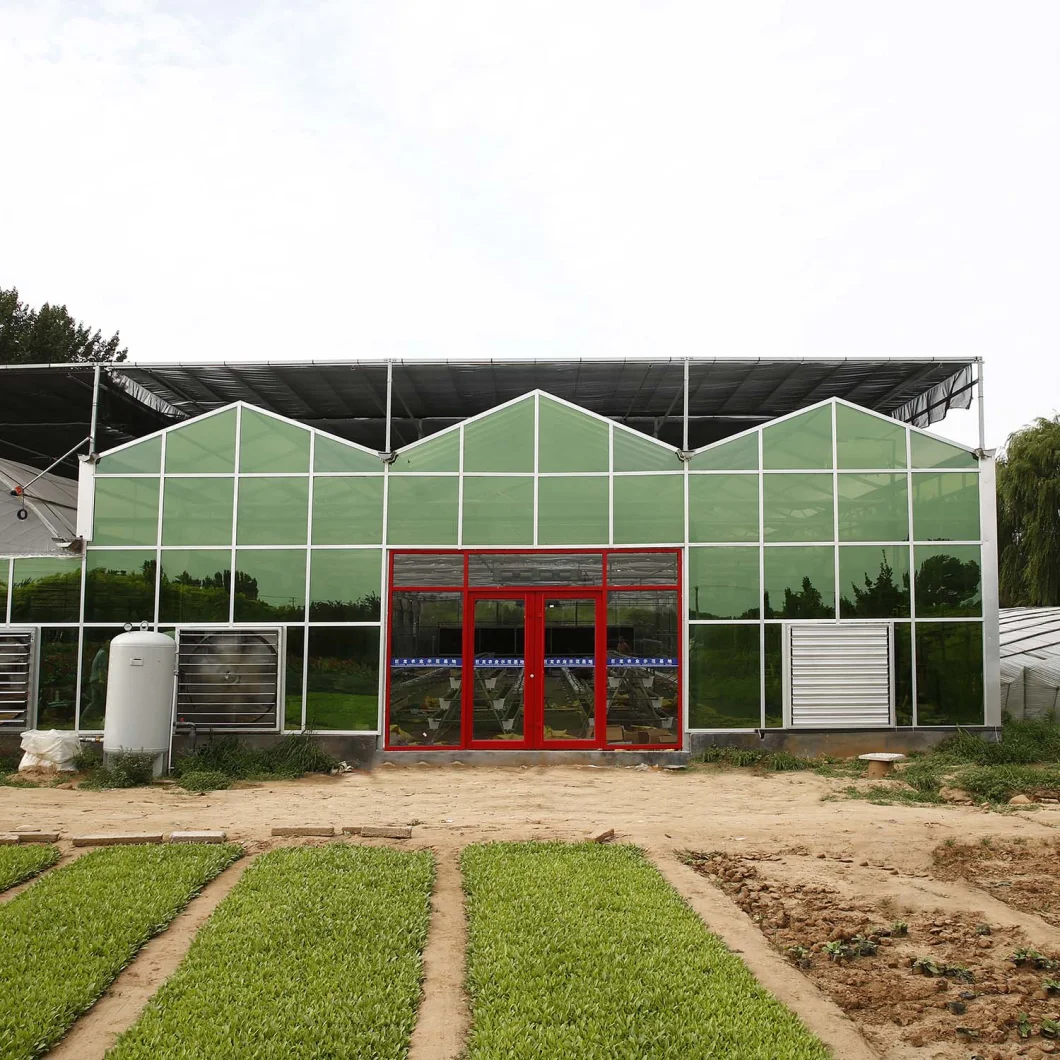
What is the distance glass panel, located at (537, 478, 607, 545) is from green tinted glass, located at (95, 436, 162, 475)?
6.32 metres

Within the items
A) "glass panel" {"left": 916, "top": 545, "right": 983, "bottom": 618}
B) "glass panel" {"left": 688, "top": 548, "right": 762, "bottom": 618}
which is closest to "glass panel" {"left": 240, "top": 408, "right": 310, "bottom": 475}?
"glass panel" {"left": 688, "top": 548, "right": 762, "bottom": 618}

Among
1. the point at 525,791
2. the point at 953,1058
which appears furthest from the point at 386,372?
the point at 953,1058

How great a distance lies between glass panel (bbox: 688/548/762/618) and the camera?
15.0 meters

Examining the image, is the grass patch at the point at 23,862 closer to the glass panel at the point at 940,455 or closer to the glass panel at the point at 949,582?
the glass panel at the point at 949,582

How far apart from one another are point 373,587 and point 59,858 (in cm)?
705

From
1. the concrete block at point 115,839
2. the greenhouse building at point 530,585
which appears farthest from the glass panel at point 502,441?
the concrete block at point 115,839

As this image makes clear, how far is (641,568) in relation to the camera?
15188 millimetres

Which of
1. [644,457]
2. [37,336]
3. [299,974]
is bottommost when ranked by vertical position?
[299,974]

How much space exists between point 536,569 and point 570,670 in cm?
171

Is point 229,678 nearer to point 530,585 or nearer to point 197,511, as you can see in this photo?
point 197,511

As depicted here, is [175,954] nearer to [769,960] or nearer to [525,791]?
[769,960]

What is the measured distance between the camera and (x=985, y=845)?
29.8ft

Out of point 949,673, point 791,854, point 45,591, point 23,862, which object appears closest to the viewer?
point 23,862

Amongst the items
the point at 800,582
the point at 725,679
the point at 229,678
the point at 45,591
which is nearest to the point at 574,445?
the point at 800,582
